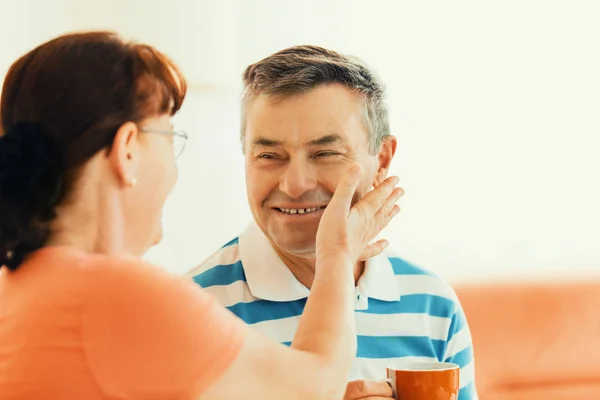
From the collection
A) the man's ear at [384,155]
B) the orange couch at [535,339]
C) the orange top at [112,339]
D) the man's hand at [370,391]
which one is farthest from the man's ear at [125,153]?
the orange couch at [535,339]

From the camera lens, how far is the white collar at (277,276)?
1554 millimetres

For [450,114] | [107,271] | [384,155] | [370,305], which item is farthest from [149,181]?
[450,114]

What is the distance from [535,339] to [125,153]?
1895 millimetres

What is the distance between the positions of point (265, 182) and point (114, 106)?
605 millimetres

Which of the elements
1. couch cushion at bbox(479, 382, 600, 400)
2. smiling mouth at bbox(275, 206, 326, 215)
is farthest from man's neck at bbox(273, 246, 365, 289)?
couch cushion at bbox(479, 382, 600, 400)

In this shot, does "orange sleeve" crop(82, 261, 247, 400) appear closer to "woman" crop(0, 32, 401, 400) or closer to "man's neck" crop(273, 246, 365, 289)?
"woman" crop(0, 32, 401, 400)

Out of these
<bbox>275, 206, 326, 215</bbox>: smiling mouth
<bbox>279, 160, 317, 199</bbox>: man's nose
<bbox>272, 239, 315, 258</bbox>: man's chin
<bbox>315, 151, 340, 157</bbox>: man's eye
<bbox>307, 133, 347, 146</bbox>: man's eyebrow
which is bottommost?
<bbox>272, 239, 315, 258</bbox>: man's chin

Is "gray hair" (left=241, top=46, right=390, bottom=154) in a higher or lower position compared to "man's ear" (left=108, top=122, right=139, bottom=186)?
higher

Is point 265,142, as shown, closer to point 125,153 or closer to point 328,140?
point 328,140

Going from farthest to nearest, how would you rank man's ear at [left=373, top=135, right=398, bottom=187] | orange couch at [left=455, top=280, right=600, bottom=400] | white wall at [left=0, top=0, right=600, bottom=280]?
white wall at [left=0, top=0, right=600, bottom=280], orange couch at [left=455, top=280, right=600, bottom=400], man's ear at [left=373, top=135, right=398, bottom=187]

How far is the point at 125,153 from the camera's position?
102 centimetres

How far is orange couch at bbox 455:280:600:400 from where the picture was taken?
2.50 metres

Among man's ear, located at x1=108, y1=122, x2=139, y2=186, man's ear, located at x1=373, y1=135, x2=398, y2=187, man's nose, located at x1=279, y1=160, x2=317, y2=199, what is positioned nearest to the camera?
man's ear, located at x1=108, y1=122, x2=139, y2=186

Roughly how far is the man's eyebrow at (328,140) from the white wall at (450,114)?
131cm
